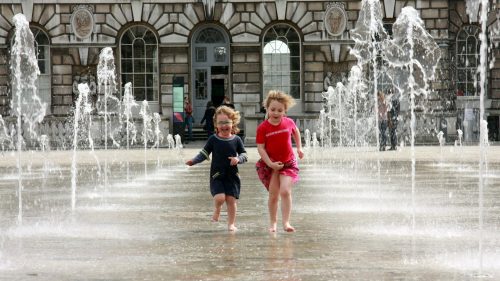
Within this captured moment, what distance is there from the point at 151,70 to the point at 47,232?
1188 inches

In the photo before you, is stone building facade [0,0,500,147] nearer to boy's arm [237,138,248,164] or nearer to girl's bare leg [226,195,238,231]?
boy's arm [237,138,248,164]

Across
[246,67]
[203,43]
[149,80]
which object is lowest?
[149,80]

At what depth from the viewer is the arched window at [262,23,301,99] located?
41125mm

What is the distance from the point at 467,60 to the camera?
139 feet

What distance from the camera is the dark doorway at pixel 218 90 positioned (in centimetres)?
4175

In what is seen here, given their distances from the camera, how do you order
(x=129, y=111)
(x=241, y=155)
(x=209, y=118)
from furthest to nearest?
(x=129, y=111)
(x=209, y=118)
(x=241, y=155)

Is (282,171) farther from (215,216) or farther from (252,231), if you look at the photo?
(215,216)

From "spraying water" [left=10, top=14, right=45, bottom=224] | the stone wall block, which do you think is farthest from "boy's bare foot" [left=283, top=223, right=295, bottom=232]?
the stone wall block

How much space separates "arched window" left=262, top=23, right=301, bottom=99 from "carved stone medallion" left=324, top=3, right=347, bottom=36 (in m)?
1.09

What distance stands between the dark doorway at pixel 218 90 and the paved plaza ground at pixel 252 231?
69.1 ft

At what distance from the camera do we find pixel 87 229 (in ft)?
37.6

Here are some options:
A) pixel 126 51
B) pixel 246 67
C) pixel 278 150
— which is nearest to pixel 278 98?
pixel 278 150

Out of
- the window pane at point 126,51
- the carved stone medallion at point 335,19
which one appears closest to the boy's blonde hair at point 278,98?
the carved stone medallion at point 335,19

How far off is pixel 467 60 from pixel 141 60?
35.9 feet
